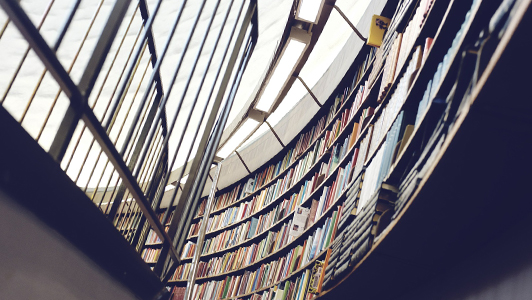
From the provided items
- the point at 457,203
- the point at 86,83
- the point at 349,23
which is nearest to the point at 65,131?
the point at 86,83

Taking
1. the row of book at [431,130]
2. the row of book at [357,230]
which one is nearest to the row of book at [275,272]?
the row of book at [357,230]

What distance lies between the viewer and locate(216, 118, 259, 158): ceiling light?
4.39 metres

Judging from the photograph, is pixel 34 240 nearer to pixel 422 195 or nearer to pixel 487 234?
pixel 422 195

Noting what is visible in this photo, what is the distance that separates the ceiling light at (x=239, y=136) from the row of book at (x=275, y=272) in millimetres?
1305

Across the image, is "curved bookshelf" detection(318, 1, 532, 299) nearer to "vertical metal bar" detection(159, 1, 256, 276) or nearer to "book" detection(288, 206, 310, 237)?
"vertical metal bar" detection(159, 1, 256, 276)

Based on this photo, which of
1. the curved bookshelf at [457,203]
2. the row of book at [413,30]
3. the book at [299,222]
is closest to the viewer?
the curved bookshelf at [457,203]

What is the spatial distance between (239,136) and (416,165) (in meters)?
3.31

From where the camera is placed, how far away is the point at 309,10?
313cm

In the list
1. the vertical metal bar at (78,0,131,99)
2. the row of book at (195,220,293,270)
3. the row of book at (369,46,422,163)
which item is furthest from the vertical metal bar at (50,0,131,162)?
the row of book at (195,220,293,270)

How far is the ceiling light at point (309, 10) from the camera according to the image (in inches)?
121

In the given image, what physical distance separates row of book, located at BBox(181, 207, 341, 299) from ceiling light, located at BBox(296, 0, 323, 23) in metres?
1.34

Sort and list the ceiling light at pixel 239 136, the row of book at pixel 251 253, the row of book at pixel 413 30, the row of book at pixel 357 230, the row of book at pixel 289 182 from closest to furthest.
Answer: the row of book at pixel 357 230 → the row of book at pixel 413 30 → the row of book at pixel 289 182 → the row of book at pixel 251 253 → the ceiling light at pixel 239 136

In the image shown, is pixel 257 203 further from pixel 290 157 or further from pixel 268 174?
pixel 290 157

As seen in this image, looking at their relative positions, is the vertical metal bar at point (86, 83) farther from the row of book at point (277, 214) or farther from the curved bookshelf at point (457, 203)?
the row of book at point (277, 214)
